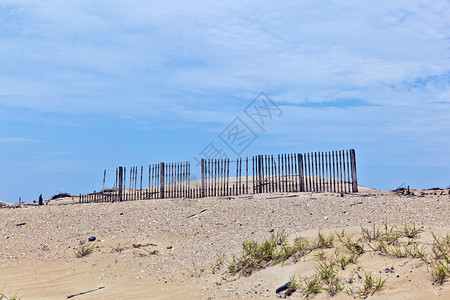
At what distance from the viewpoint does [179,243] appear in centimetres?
897

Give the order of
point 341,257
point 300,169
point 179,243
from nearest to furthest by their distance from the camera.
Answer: point 341,257 < point 179,243 < point 300,169

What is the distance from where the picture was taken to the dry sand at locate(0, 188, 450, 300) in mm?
5941

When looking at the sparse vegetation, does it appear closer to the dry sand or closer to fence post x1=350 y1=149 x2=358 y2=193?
the dry sand

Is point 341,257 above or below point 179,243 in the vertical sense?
above

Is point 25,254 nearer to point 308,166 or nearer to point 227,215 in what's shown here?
point 227,215

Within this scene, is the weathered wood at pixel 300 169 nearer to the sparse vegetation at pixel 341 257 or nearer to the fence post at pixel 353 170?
the fence post at pixel 353 170

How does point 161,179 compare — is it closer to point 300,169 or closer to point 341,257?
point 300,169

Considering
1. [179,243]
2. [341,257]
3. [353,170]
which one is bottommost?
[179,243]

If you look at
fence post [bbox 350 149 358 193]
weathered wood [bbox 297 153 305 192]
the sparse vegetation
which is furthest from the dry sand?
fence post [bbox 350 149 358 193]

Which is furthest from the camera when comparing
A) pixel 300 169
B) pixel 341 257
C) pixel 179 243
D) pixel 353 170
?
pixel 300 169

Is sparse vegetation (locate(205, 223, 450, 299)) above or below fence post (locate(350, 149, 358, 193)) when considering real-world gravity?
below

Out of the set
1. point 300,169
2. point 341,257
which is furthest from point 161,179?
point 341,257

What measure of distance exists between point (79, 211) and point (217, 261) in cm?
794

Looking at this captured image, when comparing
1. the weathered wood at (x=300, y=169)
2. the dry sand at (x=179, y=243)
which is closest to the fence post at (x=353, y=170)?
the weathered wood at (x=300, y=169)
